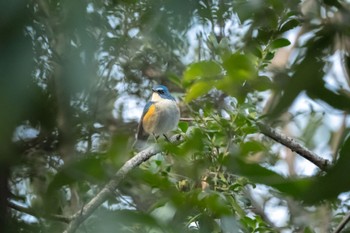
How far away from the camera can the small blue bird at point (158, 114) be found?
12.6ft

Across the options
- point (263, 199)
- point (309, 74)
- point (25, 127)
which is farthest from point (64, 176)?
point (263, 199)

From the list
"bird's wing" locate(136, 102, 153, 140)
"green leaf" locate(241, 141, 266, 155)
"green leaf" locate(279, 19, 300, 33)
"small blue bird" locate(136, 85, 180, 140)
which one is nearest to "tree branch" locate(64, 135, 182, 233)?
"green leaf" locate(241, 141, 266, 155)

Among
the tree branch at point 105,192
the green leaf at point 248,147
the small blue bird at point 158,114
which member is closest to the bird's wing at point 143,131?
the small blue bird at point 158,114

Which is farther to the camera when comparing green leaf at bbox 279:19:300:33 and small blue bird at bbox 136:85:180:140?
small blue bird at bbox 136:85:180:140

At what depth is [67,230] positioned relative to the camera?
4.37 ft

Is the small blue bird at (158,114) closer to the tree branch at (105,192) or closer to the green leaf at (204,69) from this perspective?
the tree branch at (105,192)

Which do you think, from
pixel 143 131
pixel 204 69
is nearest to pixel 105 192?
pixel 204 69

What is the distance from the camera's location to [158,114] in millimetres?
3943

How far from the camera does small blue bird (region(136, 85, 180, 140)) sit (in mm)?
3832

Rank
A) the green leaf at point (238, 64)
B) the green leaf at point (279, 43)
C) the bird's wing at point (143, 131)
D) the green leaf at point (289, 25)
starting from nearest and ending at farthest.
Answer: the green leaf at point (238, 64) < the green leaf at point (289, 25) < the green leaf at point (279, 43) < the bird's wing at point (143, 131)

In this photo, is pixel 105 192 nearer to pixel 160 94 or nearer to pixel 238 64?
pixel 238 64

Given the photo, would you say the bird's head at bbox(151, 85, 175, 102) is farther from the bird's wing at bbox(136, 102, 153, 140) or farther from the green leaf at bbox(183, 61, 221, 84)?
the green leaf at bbox(183, 61, 221, 84)

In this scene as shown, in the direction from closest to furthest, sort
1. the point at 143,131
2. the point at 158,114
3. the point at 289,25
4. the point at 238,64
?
the point at 238,64 < the point at 289,25 < the point at 143,131 < the point at 158,114

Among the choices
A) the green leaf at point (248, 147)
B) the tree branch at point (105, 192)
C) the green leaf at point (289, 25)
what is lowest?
the tree branch at point (105, 192)
